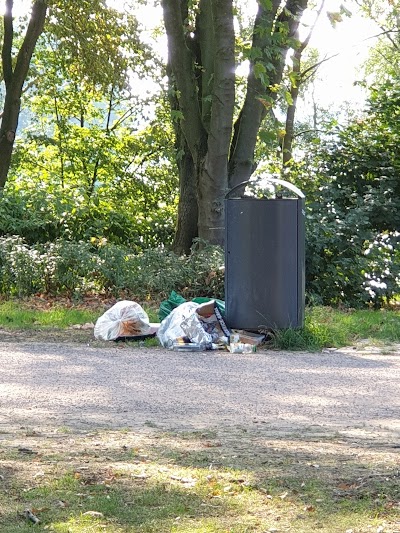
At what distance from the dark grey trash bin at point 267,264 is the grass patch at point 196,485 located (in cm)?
478

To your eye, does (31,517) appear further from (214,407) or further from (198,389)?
(198,389)

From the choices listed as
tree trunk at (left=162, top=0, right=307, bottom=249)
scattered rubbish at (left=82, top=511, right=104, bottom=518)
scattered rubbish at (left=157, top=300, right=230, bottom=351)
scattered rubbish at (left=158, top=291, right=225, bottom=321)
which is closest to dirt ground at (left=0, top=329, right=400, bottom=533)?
scattered rubbish at (left=157, top=300, right=230, bottom=351)

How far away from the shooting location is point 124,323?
1052cm

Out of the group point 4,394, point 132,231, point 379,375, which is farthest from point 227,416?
point 132,231

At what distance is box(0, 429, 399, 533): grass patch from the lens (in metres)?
3.98

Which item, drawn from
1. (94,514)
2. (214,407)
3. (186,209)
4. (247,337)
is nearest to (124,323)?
(247,337)

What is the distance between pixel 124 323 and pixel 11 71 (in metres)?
13.2

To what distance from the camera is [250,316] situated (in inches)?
409

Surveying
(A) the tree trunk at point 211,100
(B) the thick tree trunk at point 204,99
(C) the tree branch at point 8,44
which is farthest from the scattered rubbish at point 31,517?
(C) the tree branch at point 8,44

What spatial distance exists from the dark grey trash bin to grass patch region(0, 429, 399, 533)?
4782 mm

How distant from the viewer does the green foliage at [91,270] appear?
550 inches

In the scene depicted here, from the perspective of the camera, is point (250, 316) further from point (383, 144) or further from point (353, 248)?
point (383, 144)

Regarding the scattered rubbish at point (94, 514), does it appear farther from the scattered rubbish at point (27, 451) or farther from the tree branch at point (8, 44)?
the tree branch at point (8, 44)

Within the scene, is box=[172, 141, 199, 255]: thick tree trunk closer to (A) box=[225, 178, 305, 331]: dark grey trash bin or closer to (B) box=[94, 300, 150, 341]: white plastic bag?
(B) box=[94, 300, 150, 341]: white plastic bag
